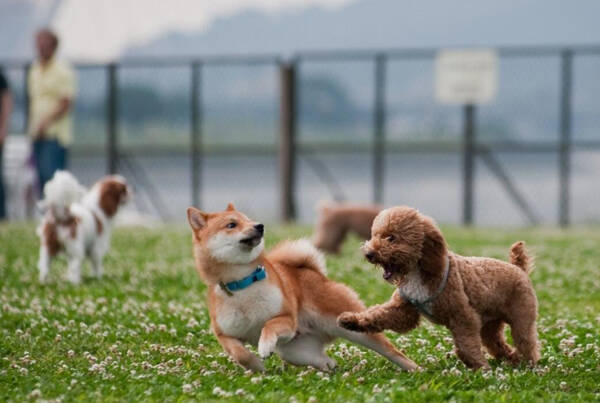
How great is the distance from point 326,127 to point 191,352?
66.3 feet

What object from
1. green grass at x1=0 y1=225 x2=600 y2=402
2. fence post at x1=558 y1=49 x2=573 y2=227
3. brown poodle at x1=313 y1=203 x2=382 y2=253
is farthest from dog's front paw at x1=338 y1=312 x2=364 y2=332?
fence post at x1=558 y1=49 x2=573 y2=227

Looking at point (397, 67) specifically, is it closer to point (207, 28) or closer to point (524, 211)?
point (524, 211)

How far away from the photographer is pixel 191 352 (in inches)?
283

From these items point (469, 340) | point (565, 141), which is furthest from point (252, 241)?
point (565, 141)

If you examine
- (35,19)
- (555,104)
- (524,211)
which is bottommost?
(524,211)

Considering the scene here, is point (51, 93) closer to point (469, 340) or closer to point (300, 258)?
point (300, 258)

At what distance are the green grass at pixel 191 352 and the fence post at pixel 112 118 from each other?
9875mm

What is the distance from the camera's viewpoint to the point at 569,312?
900cm

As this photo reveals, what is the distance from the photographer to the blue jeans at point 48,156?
14750 mm

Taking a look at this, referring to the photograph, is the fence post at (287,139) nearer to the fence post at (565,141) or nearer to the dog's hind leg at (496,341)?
the fence post at (565,141)

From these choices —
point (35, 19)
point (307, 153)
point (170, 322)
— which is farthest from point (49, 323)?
point (35, 19)

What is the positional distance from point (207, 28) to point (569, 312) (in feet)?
135

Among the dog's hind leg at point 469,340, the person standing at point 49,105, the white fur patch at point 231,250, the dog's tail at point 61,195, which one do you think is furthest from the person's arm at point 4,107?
the dog's hind leg at point 469,340

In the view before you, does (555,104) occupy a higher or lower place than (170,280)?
higher
